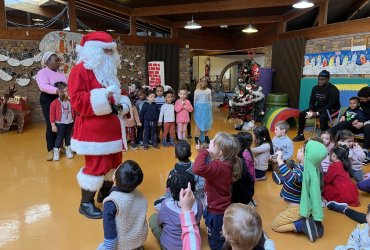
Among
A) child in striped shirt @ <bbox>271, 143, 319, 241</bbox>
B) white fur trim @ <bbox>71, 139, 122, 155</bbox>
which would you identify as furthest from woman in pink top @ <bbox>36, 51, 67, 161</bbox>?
child in striped shirt @ <bbox>271, 143, 319, 241</bbox>

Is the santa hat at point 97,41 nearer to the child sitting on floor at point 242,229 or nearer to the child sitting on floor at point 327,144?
the child sitting on floor at point 242,229

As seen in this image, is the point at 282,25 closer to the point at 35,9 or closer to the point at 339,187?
the point at 35,9

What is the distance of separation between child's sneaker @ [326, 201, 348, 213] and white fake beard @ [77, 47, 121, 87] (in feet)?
7.83

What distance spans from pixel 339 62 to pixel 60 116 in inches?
240

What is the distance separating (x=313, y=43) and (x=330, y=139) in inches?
197

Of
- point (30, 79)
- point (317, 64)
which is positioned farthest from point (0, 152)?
point (317, 64)

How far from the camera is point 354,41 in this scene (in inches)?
257

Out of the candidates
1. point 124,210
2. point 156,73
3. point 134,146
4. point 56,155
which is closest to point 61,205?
point 124,210

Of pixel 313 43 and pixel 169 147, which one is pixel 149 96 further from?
pixel 313 43

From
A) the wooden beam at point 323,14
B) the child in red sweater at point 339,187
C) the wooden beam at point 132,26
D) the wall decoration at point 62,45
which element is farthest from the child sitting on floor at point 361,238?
the wooden beam at point 132,26

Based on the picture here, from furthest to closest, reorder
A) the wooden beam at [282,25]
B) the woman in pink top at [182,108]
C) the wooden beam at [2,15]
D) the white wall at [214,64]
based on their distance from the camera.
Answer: the white wall at [214,64]
the wooden beam at [282,25]
the wooden beam at [2,15]
the woman in pink top at [182,108]

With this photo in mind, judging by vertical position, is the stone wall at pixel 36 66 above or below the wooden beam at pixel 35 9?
below

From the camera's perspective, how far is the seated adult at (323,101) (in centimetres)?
557

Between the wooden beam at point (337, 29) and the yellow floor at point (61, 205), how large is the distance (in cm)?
456
